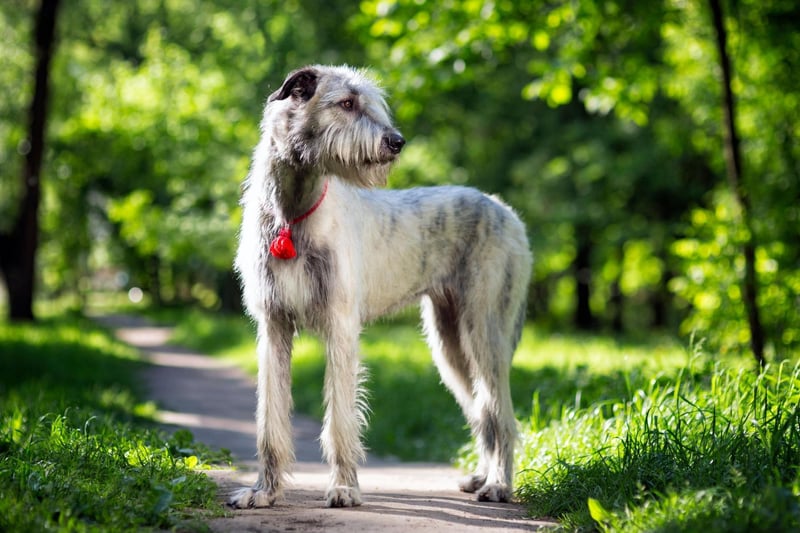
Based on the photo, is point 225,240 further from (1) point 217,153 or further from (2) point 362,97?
(2) point 362,97

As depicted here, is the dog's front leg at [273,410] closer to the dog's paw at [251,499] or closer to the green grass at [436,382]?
the dog's paw at [251,499]

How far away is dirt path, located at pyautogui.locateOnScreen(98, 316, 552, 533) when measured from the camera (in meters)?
4.23

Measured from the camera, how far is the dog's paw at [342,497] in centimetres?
459

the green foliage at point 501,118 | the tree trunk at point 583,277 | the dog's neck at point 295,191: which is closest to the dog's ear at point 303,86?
the dog's neck at point 295,191

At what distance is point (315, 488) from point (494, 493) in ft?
3.81

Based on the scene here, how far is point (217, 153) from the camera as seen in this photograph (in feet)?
56.3

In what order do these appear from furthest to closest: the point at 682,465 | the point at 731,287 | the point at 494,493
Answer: the point at 731,287 → the point at 494,493 → the point at 682,465

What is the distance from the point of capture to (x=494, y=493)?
5.15 m

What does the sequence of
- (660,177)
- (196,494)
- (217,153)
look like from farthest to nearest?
(660,177) → (217,153) → (196,494)

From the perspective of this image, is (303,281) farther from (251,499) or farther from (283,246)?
(251,499)

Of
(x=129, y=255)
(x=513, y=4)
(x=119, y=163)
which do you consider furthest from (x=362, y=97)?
(x=129, y=255)

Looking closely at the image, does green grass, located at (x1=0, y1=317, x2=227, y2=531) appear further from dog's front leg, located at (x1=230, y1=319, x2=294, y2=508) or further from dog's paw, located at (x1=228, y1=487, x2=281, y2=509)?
dog's front leg, located at (x1=230, y1=319, x2=294, y2=508)

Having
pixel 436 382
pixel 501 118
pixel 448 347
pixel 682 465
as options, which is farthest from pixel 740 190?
pixel 501 118

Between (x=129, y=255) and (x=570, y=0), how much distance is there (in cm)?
2995
